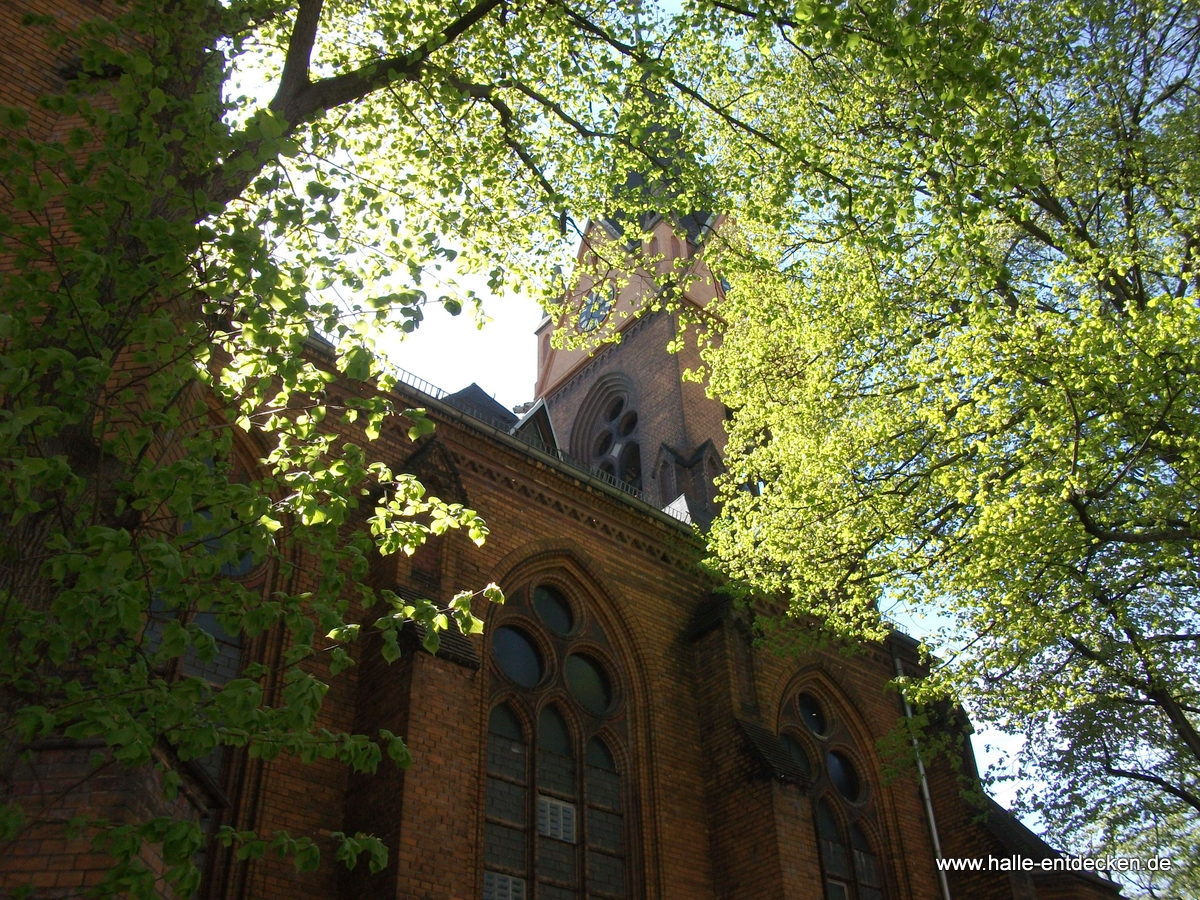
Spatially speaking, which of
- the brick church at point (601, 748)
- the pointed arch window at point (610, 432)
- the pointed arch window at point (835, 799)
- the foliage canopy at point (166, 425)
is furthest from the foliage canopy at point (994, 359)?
the pointed arch window at point (610, 432)

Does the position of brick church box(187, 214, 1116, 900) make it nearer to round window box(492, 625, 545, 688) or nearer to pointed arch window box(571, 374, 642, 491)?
round window box(492, 625, 545, 688)

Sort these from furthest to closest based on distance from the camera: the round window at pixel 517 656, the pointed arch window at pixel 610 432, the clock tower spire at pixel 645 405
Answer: the pointed arch window at pixel 610 432, the clock tower spire at pixel 645 405, the round window at pixel 517 656

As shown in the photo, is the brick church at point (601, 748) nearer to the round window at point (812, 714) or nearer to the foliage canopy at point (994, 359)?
the round window at point (812, 714)

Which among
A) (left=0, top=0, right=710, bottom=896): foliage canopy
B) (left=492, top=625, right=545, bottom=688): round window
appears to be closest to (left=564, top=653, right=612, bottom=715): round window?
(left=492, top=625, right=545, bottom=688): round window

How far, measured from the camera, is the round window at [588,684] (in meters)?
13.1

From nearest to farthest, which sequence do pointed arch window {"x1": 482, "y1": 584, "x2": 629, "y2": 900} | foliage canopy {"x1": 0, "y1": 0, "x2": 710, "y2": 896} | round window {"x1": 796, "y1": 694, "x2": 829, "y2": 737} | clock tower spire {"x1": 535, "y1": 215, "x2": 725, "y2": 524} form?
foliage canopy {"x1": 0, "y1": 0, "x2": 710, "y2": 896}, pointed arch window {"x1": 482, "y1": 584, "x2": 629, "y2": 900}, round window {"x1": 796, "y1": 694, "x2": 829, "y2": 737}, clock tower spire {"x1": 535, "y1": 215, "x2": 725, "y2": 524}

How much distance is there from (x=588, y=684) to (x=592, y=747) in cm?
84

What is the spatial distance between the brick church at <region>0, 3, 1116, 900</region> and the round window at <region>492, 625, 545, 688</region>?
1.1 inches

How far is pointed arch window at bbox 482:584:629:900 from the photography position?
11.2m

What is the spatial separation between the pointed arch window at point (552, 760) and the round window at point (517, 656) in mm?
13

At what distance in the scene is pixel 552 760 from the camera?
40.1ft

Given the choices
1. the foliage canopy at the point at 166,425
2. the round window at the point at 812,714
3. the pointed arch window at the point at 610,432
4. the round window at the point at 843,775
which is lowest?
the foliage canopy at the point at 166,425

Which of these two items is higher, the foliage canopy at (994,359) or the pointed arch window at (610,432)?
the pointed arch window at (610,432)

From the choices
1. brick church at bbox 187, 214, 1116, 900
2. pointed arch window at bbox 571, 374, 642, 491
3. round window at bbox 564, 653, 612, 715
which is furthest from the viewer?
pointed arch window at bbox 571, 374, 642, 491
